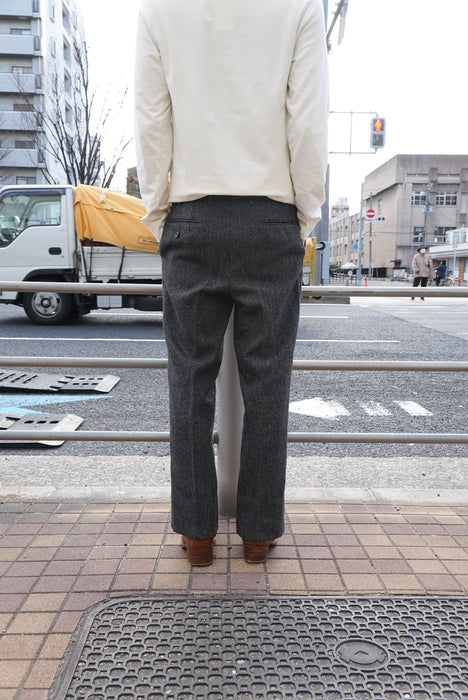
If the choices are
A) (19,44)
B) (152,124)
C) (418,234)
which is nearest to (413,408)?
(152,124)

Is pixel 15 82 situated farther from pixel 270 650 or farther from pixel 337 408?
pixel 270 650

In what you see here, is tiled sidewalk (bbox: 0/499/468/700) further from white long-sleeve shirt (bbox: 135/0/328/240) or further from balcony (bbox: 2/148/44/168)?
balcony (bbox: 2/148/44/168)

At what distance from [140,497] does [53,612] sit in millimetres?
835

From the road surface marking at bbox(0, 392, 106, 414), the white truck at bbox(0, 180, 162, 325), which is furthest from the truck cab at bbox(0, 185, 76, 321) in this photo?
the road surface marking at bbox(0, 392, 106, 414)

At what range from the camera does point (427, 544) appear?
2170mm

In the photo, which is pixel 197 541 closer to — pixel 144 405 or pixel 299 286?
pixel 299 286

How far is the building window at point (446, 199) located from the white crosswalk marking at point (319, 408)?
77.5m

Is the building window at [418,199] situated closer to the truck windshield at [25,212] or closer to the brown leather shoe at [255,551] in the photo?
the truck windshield at [25,212]

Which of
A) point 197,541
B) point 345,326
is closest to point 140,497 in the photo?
point 197,541

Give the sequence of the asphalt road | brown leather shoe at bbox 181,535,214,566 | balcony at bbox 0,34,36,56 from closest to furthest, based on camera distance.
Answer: brown leather shoe at bbox 181,535,214,566 → the asphalt road → balcony at bbox 0,34,36,56

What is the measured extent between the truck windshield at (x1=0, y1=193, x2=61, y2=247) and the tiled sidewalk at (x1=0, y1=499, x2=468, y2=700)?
813cm

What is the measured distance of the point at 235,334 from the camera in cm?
190

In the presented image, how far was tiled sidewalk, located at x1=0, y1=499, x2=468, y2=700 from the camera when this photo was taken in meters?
1.72

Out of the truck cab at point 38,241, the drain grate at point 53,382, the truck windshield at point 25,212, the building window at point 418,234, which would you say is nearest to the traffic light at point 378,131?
the truck cab at point 38,241
